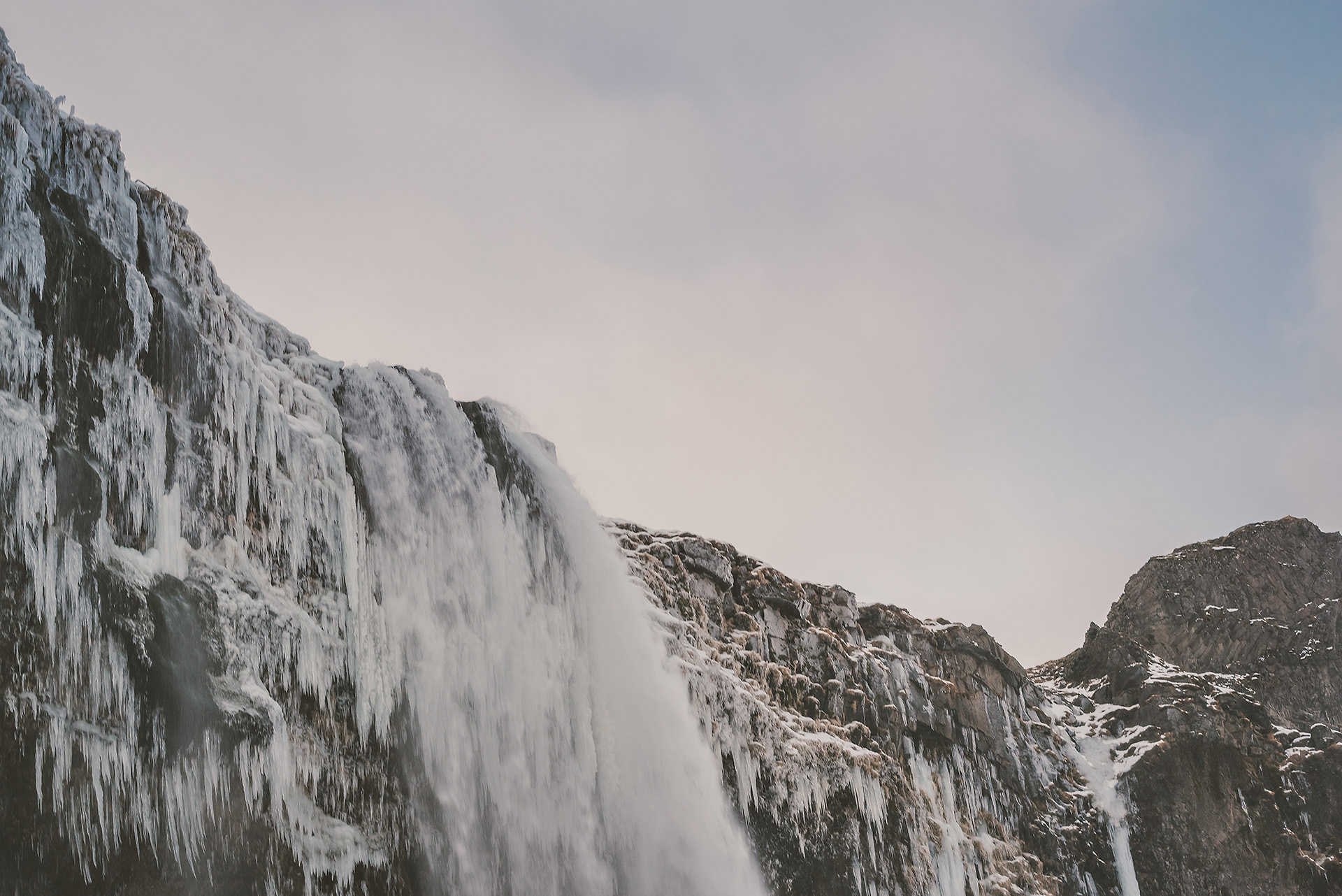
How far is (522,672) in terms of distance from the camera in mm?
19297

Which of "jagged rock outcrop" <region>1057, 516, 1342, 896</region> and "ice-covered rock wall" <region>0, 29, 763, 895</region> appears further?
"jagged rock outcrop" <region>1057, 516, 1342, 896</region>

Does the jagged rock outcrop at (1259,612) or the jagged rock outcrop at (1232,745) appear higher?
the jagged rock outcrop at (1259,612)

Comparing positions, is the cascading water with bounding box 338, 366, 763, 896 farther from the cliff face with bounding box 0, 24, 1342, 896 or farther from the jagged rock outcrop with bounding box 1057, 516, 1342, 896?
the jagged rock outcrop with bounding box 1057, 516, 1342, 896

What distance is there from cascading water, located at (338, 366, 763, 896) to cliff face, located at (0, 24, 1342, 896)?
62 mm

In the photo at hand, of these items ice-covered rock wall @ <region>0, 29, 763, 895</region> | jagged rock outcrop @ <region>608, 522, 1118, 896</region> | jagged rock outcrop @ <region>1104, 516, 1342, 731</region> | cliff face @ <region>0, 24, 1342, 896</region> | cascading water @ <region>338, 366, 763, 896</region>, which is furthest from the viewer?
jagged rock outcrop @ <region>1104, 516, 1342, 731</region>

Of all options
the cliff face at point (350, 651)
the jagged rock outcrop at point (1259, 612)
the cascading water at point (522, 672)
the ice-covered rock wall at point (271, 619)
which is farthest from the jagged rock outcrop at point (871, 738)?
the jagged rock outcrop at point (1259, 612)

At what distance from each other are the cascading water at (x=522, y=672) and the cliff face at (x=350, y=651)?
0.06 metres

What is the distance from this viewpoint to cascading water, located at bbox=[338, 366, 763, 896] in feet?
58.3

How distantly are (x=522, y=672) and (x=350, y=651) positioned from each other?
3.72 meters

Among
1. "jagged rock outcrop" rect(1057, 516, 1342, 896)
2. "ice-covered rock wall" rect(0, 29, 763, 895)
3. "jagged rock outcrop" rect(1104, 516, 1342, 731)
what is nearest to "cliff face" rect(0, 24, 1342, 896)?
"ice-covered rock wall" rect(0, 29, 763, 895)

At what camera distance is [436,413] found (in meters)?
20.2

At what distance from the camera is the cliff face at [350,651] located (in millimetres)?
12742

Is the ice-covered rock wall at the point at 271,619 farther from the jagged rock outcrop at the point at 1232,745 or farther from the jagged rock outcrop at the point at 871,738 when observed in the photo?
the jagged rock outcrop at the point at 1232,745

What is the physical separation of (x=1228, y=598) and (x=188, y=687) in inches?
1978
